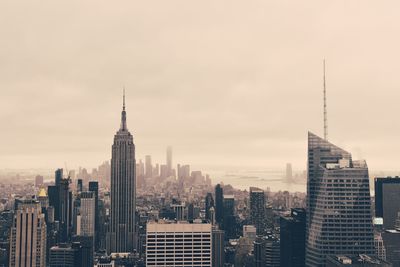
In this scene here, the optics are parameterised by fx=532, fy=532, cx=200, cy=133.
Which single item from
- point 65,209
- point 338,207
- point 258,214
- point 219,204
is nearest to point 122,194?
point 65,209

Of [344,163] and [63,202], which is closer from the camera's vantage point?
[344,163]

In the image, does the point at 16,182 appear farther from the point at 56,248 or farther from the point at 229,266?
the point at 229,266

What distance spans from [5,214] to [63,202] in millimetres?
10890

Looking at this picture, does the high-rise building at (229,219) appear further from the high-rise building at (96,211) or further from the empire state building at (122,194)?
the high-rise building at (96,211)

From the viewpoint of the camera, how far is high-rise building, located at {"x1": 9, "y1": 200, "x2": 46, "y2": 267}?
2803 centimetres

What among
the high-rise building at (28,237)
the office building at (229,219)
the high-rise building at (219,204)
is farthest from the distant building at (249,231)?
the high-rise building at (28,237)

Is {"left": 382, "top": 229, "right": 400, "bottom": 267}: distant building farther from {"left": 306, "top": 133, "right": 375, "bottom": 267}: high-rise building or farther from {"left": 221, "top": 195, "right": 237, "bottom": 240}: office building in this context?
{"left": 221, "top": 195, "right": 237, "bottom": 240}: office building

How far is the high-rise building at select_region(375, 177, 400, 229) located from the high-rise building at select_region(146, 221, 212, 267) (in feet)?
33.9

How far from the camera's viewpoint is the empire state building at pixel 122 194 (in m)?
40.4

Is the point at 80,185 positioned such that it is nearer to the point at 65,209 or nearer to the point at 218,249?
the point at 65,209

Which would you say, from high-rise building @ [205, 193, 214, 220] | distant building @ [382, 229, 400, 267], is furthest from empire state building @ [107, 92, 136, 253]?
distant building @ [382, 229, 400, 267]

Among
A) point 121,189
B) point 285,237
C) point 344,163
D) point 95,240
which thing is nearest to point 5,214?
point 95,240

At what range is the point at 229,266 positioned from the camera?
31719mm

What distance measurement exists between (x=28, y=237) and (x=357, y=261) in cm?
1714
